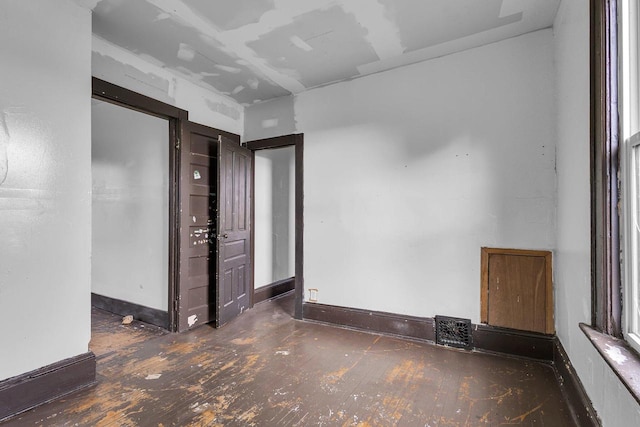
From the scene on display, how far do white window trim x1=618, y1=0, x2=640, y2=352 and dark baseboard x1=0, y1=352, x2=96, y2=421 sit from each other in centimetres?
318

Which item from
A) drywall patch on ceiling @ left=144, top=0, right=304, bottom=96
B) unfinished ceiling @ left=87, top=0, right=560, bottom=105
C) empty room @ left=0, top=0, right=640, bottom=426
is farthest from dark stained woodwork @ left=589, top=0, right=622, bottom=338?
drywall patch on ceiling @ left=144, top=0, right=304, bottom=96

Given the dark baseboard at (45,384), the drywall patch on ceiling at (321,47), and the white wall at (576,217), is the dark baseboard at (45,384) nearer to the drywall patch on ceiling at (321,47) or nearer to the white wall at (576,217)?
the drywall patch on ceiling at (321,47)

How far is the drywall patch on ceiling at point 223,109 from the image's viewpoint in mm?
3738

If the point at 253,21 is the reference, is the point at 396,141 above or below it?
below

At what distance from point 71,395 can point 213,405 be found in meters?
1.02

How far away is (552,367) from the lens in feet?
7.96

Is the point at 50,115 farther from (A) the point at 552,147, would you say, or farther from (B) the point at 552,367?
(B) the point at 552,367

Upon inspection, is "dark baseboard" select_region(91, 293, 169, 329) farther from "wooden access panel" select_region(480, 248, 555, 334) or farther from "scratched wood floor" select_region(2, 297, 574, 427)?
"wooden access panel" select_region(480, 248, 555, 334)

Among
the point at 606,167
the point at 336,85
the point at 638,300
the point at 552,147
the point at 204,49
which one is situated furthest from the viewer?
the point at 336,85

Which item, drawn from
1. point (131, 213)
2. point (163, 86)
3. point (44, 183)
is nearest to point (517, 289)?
point (44, 183)

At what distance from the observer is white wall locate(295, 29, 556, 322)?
260 centimetres

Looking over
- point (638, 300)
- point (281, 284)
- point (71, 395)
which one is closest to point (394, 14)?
point (638, 300)

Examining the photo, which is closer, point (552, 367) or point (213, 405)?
point (213, 405)

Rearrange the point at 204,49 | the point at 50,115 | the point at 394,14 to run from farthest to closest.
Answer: the point at 204,49, the point at 394,14, the point at 50,115
